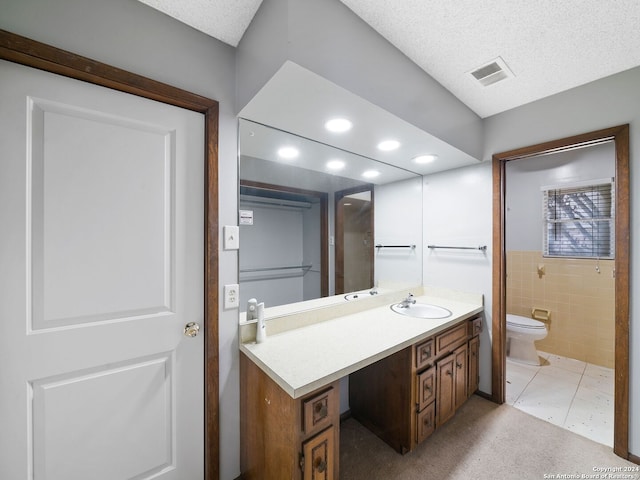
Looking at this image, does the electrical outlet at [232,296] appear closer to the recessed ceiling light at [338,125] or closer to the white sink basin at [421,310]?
the recessed ceiling light at [338,125]

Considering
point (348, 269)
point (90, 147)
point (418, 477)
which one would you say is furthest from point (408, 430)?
point (90, 147)

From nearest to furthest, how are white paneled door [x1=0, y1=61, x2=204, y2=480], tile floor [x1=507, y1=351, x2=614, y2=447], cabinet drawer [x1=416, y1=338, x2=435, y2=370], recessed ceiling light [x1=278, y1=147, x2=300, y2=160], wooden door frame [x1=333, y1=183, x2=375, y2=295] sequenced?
white paneled door [x1=0, y1=61, x2=204, y2=480] < cabinet drawer [x1=416, y1=338, x2=435, y2=370] < recessed ceiling light [x1=278, y1=147, x2=300, y2=160] < tile floor [x1=507, y1=351, x2=614, y2=447] < wooden door frame [x1=333, y1=183, x2=375, y2=295]

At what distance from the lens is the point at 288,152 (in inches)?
65.7

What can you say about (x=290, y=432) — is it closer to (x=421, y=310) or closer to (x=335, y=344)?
(x=335, y=344)

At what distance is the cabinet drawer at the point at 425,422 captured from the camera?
61.0 inches

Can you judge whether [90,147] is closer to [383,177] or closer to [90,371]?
[90,371]

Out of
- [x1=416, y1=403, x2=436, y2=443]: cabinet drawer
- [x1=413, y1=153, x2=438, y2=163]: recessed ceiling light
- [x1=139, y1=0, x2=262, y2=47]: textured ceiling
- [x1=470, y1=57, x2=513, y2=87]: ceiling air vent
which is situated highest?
[x1=139, y1=0, x2=262, y2=47]: textured ceiling

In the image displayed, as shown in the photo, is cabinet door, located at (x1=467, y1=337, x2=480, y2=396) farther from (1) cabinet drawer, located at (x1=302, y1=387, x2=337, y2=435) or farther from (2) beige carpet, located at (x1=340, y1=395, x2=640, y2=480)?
(1) cabinet drawer, located at (x1=302, y1=387, x2=337, y2=435)

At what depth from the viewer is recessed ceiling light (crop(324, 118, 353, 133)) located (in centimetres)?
140

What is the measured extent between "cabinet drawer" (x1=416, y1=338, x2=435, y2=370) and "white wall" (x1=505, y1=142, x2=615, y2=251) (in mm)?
2052

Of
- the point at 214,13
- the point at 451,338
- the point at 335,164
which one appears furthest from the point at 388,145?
the point at 451,338

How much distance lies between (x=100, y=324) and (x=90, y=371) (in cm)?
19

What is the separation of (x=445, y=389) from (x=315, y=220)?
146 centimetres

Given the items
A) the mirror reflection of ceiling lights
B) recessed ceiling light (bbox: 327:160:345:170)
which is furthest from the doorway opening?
recessed ceiling light (bbox: 327:160:345:170)
